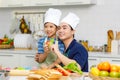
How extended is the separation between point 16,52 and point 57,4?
3.16 feet

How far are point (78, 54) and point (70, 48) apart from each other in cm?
13

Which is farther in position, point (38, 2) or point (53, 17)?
point (38, 2)

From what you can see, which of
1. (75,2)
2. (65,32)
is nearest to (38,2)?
(75,2)

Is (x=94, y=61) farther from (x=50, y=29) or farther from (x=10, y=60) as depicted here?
(x=50, y=29)

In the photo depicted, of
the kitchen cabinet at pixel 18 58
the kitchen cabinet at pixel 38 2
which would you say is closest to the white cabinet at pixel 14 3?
the kitchen cabinet at pixel 38 2

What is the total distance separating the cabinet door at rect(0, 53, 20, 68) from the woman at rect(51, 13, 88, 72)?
2.14 m

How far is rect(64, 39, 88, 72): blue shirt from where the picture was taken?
7.72 feet

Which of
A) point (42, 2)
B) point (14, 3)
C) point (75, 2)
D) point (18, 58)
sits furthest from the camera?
point (14, 3)

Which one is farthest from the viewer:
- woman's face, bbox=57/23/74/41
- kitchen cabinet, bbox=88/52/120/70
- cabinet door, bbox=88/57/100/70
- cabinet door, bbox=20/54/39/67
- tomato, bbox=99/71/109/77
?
cabinet door, bbox=20/54/39/67

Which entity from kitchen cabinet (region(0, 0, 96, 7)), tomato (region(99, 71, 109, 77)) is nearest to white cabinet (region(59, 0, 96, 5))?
kitchen cabinet (region(0, 0, 96, 7))

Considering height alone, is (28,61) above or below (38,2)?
below

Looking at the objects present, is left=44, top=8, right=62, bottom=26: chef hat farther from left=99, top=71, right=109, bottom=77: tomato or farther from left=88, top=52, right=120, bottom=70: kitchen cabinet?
left=88, top=52, right=120, bottom=70: kitchen cabinet

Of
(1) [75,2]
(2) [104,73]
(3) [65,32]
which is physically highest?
(1) [75,2]

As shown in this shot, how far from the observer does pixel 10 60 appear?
4613 millimetres
